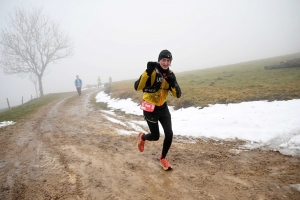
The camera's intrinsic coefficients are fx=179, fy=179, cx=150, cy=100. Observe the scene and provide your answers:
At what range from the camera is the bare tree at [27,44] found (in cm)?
2811

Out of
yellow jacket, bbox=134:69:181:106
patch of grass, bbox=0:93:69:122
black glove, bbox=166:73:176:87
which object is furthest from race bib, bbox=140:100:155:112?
patch of grass, bbox=0:93:69:122

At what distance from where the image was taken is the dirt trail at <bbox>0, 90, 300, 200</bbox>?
325 centimetres

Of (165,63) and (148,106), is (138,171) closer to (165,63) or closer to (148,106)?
(148,106)

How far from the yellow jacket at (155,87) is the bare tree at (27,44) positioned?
30852mm

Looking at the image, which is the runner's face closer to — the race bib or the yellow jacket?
the yellow jacket

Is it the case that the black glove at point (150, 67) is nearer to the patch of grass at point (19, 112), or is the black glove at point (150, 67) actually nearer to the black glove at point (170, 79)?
the black glove at point (170, 79)

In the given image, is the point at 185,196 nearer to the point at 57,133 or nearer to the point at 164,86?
the point at 164,86

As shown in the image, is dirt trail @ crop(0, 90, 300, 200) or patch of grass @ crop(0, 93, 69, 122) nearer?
dirt trail @ crop(0, 90, 300, 200)

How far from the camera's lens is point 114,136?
22.1 feet

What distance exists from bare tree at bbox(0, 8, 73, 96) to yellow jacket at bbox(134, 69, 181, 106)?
3085 cm

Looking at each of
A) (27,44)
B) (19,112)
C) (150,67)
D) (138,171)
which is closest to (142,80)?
(150,67)

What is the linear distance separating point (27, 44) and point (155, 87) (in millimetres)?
33230

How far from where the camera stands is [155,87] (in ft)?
12.8

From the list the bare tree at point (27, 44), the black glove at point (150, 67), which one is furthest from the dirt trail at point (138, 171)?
the bare tree at point (27, 44)
